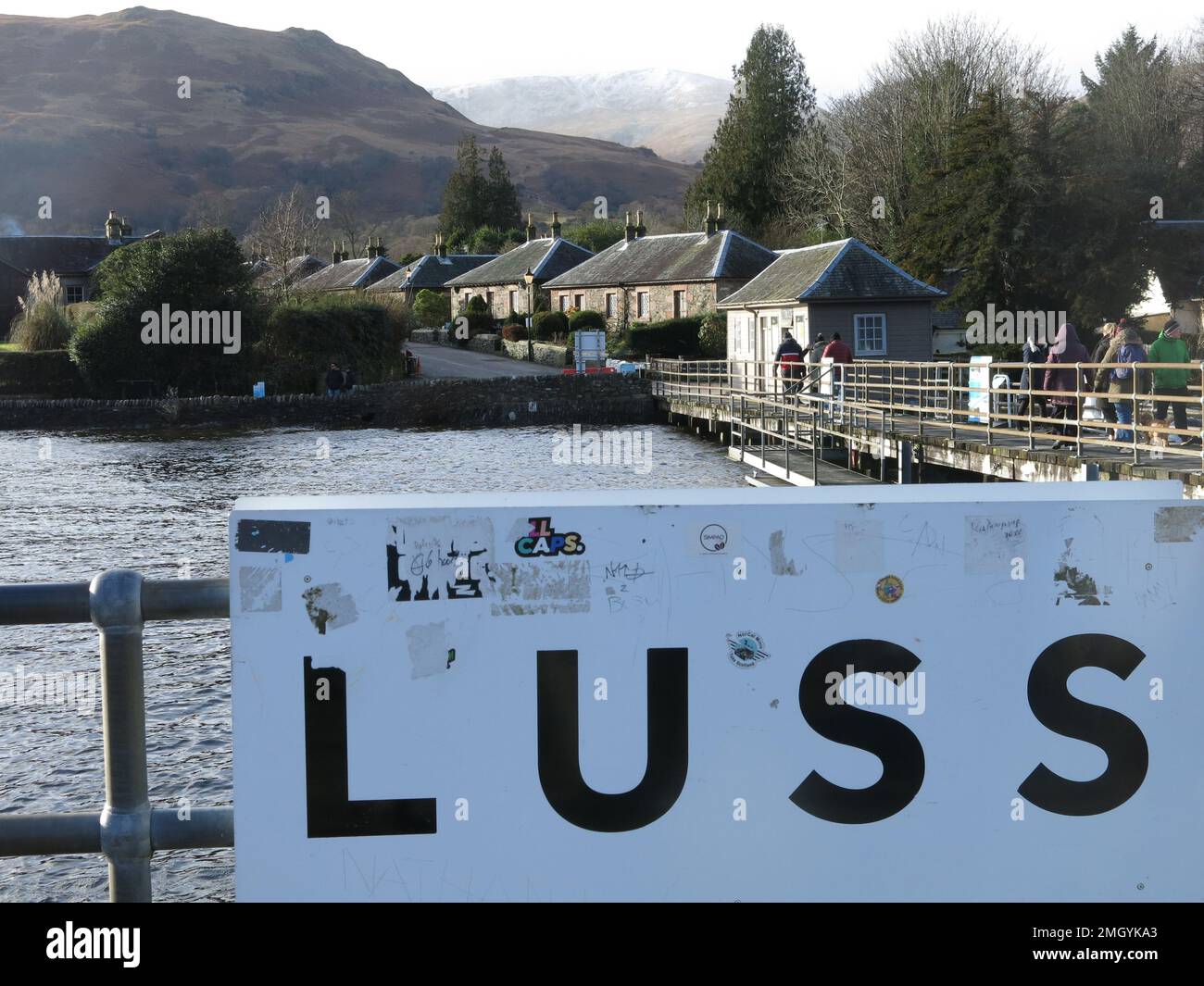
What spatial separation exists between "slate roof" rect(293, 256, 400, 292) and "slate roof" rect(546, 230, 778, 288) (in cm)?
2391

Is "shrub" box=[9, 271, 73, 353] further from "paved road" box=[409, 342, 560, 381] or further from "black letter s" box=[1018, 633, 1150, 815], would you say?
"black letter s" box=[1018, 633, 1150, 815]

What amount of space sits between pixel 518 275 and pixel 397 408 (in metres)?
30.3

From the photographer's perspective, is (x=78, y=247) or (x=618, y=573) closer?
(x=618, y=573)

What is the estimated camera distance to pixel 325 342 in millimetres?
51844

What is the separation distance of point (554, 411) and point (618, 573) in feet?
155

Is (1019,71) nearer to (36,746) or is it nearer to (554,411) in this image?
(554,411)

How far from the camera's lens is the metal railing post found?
2461 mm

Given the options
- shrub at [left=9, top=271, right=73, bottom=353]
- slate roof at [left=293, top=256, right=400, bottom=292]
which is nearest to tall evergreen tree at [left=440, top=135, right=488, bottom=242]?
slate roof at [left=293, top=256, right=400, bottom=292]

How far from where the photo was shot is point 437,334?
78.1 meters

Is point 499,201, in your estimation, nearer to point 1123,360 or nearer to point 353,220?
point 353,220

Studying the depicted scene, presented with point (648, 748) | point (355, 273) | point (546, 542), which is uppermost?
point (355, 273)

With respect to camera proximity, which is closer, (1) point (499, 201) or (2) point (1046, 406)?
(2) point (1046, 406)

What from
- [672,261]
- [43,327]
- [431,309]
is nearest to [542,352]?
[672,261]
